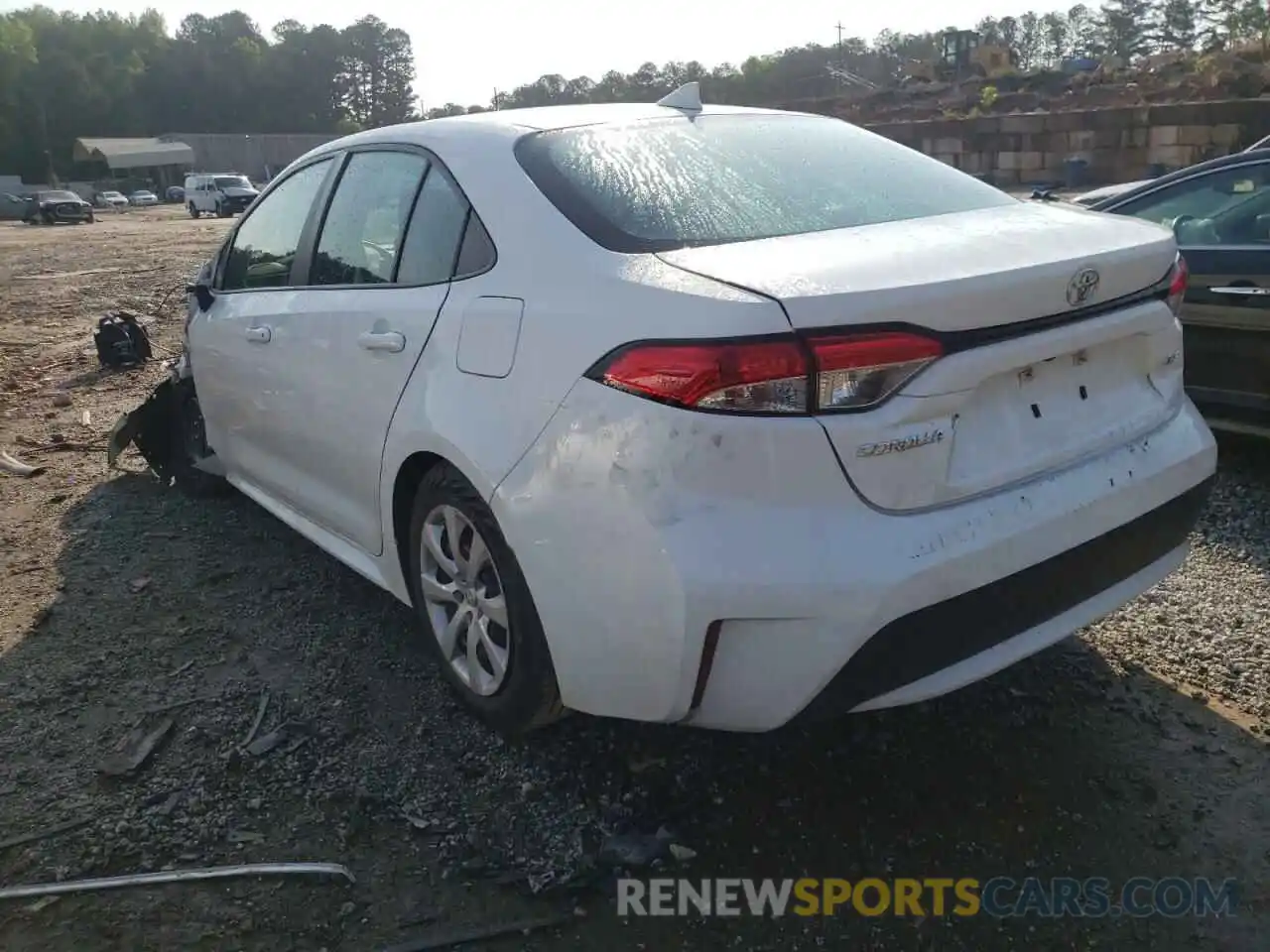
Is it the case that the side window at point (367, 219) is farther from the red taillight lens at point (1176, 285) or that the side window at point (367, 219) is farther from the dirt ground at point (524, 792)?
the red taillight lens at point (1176, 285)

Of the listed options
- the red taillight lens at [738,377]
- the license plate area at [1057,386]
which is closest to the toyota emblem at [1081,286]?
the license plate area at [1057,386]

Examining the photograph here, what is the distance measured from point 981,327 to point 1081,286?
357 mm

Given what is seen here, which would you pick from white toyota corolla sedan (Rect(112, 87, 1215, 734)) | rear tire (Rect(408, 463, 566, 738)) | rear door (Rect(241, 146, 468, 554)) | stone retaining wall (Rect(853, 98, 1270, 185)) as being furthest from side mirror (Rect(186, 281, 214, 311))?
stone retaining wall (Rect(853, 98, 1270, 185))

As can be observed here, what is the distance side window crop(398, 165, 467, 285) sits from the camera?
9.05 ft

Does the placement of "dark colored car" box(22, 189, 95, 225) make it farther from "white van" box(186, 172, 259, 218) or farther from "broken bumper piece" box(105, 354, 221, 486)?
"broken bumper piece" box(105, 354, 221, 486)

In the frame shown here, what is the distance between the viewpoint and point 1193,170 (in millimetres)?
4816

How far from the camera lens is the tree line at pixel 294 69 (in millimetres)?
71812

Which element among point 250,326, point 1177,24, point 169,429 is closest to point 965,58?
point 1177,24

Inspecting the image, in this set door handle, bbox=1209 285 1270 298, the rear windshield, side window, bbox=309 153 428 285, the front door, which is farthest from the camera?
door handle, bbox=1209 285 1270 298

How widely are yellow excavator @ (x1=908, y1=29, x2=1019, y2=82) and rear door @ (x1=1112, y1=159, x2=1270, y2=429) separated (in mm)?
49066

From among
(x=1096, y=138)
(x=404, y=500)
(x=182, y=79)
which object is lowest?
(x=404, y=500)

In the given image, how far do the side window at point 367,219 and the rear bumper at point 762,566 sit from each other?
1.08 m

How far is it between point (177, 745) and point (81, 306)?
1249 cm

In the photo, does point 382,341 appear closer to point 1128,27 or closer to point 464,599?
point 464,599
